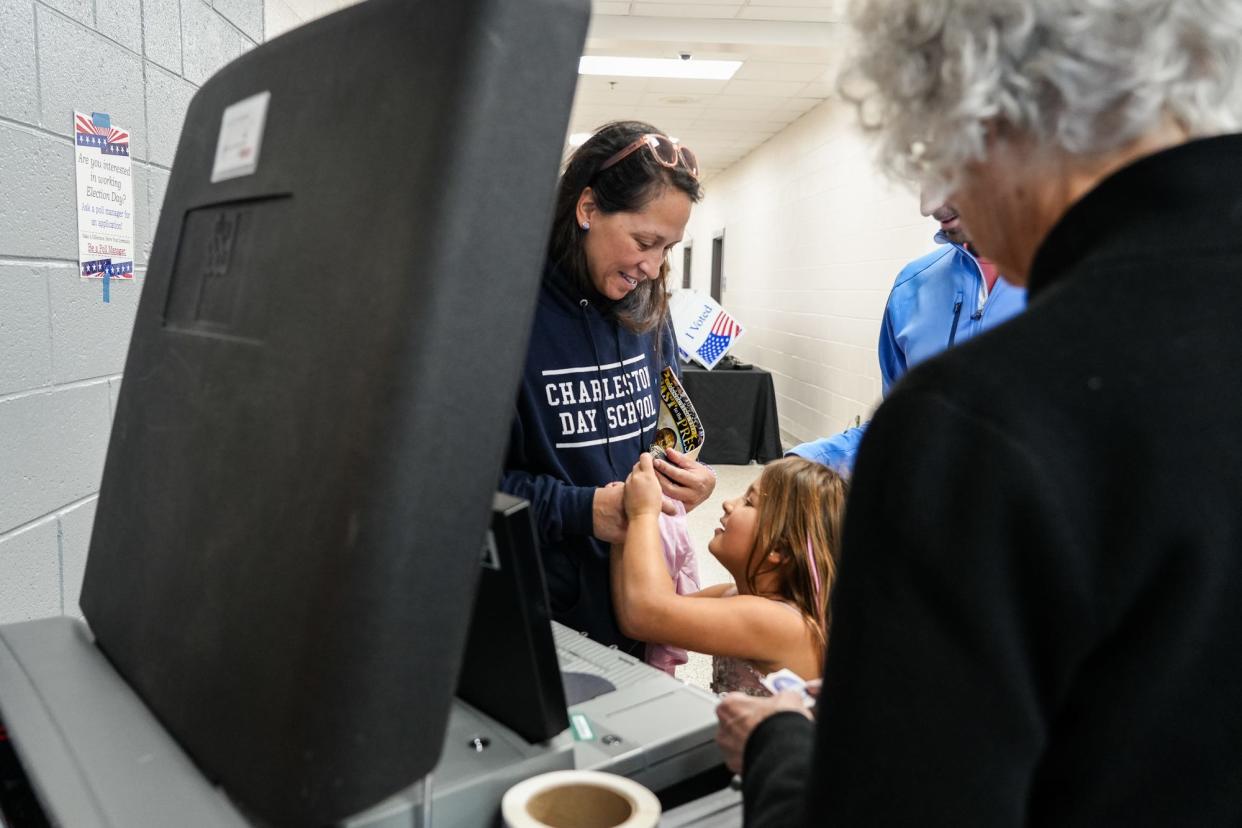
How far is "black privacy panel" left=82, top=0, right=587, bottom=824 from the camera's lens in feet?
1.20

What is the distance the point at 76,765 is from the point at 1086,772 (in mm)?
530

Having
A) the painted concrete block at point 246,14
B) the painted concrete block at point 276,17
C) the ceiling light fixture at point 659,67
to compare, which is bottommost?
the painted concrete block at point 246,14

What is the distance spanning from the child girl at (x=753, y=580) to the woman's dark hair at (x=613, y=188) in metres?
0.30

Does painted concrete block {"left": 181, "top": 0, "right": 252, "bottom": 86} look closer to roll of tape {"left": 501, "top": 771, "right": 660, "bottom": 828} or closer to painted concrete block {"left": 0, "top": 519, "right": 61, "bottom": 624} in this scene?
painted concrete block {"left": 0, "top": 519, "right": 61, "bottom": 624}

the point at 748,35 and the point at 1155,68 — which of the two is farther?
the point at 748,35

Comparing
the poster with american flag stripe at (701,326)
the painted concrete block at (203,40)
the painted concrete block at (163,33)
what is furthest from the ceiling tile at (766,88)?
the painted concrete block at (163,33)

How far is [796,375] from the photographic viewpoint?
7961 millimetres

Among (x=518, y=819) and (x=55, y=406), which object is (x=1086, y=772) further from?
(x=55, y=406)

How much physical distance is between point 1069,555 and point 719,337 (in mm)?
5686

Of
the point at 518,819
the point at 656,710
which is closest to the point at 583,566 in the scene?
the point at 656,710

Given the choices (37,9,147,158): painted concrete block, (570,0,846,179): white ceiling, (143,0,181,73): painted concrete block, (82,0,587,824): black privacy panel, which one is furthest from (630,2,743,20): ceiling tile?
(82,0,587,824): black privacy panel

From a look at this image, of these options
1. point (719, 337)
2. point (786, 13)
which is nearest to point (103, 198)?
point (786, 13)

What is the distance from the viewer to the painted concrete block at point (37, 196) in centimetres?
147

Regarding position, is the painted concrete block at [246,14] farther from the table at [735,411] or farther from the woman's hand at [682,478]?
the table at [735,411]
